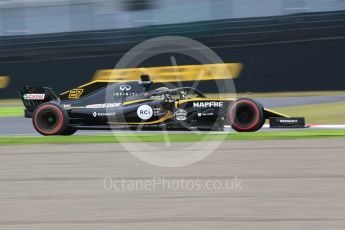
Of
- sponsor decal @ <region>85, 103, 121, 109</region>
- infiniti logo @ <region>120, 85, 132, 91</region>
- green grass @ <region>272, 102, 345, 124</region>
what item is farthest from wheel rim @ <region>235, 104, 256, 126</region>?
green grass @ <region>272, 102, 345, 124</region>

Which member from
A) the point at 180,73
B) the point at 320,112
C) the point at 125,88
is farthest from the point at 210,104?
the point at 180,73

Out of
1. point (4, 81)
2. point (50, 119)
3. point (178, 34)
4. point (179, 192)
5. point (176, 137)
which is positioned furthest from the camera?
point (4, 81)

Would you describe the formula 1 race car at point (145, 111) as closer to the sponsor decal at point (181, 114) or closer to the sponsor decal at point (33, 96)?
the sponsor decal at point (181, 114)

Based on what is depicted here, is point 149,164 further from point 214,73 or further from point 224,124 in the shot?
point 214,73

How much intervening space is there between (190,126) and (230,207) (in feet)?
17.9

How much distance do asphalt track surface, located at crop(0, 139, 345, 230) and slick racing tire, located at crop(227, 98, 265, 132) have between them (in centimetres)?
181

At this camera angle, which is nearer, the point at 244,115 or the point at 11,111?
the point at 244,115

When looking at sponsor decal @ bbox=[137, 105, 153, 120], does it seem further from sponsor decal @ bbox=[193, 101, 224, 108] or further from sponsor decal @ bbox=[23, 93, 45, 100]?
sponsor decal @ bbox=[23, 93, 45, 100]

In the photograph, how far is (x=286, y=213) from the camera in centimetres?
475

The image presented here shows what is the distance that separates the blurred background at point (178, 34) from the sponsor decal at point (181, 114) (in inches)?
267

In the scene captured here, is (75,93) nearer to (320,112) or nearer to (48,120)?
(48,120)

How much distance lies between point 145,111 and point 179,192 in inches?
195

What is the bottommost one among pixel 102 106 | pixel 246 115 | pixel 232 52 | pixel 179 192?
pixel 179 192

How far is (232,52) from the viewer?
1734 centimetres
